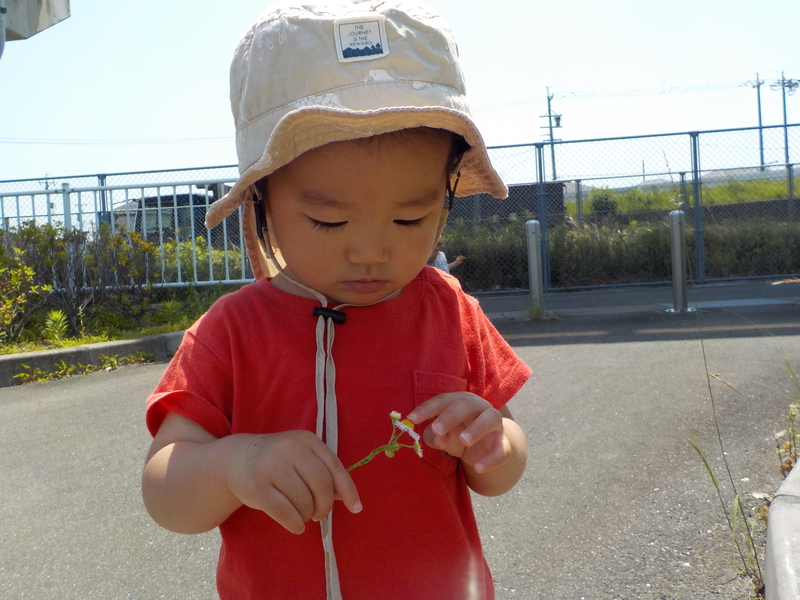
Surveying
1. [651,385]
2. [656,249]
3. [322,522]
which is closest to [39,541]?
[322,522]

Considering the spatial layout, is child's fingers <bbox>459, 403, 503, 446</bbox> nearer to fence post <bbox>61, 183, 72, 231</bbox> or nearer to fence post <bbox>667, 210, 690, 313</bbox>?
fence post <bbox>667, 210, 690, 313</bbox>

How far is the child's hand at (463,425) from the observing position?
3.73 feet

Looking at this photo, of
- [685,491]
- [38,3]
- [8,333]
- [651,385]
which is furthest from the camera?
[8,333]

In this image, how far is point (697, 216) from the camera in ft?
34.9

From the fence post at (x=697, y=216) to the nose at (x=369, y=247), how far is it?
10.2 metres

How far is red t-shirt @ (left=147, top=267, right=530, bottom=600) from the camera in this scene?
1.26 meters

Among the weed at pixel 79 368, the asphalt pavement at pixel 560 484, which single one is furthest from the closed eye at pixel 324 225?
the weed at pixel 79 368

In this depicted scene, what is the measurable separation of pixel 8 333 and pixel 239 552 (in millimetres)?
5971

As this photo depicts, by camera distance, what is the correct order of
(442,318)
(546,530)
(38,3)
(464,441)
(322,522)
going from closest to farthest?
(464,441) < (322,522) < (442,318) < (546,530) < (38,3)

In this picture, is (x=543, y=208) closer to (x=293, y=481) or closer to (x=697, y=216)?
(x=697, y=216)

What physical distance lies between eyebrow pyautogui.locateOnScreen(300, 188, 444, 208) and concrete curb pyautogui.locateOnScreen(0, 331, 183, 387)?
4954mm

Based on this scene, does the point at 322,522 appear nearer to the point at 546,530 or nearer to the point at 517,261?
the point at 546,530

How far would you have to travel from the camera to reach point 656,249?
1117 centimetres

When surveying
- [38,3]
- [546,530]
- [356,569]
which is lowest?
[546,530]
